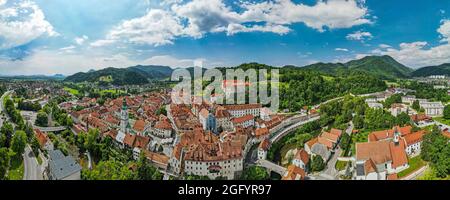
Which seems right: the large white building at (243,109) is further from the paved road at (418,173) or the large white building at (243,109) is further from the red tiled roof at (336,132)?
the paved road at (418,173)

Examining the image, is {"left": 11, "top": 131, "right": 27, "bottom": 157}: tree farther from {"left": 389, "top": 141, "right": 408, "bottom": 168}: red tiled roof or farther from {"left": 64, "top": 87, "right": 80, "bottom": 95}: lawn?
{"left": 389, "top": 141, "right": 408, "bottom": 168}: red tiled roof

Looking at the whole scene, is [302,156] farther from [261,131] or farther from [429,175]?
[429,175]

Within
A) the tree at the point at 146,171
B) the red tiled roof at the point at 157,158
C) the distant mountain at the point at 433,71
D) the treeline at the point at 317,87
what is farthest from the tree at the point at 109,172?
the distant mountain at the point at 433,71

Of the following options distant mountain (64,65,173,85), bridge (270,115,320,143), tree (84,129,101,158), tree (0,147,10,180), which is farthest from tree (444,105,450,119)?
tree (0,147,10,180)

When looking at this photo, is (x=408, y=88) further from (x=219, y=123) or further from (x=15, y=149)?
(x=15, y=149)

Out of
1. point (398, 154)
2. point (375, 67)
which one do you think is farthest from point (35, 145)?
point (375, 67)
